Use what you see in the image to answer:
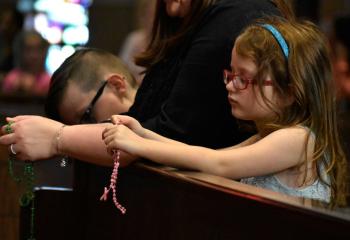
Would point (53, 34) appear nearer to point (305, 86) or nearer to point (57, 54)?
point (57, 54)

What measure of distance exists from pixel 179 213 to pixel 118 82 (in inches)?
42.7

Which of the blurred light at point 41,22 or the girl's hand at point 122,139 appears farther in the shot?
the blurred light at point 41,22

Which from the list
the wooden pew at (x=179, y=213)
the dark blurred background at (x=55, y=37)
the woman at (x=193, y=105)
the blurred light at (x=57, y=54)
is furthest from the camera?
the blurred light at (x=57, y=54)

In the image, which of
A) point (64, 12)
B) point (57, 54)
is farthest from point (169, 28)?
point (64, 12)

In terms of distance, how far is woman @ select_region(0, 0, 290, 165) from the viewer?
2.72 metres

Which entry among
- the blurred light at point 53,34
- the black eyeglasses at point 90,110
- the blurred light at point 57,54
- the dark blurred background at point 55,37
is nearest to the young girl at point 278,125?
the black eyeglasses at point 90,110

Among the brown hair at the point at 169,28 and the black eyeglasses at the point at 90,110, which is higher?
the brown hair at the point at 169,28

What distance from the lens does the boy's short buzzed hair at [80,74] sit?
322 centimetres

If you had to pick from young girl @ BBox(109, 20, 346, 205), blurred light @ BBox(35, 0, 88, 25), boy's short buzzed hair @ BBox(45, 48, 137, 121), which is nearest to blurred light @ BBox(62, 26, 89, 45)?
blurred light @ BBox(35, 0, 88, 25)

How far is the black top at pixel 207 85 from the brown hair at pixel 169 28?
0.04 meters

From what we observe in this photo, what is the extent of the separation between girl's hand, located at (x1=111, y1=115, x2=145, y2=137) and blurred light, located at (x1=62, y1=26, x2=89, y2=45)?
41.5 ft

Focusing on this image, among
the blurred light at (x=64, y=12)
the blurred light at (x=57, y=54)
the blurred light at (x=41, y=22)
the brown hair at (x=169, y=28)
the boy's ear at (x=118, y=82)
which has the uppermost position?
the brown hair at (x=169, y=28)

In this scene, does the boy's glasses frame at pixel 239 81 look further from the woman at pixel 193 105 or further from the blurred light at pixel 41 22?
A: the blurred light at pixel 41 22

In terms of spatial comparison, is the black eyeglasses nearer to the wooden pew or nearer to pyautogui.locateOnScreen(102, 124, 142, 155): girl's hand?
the wooden pew
